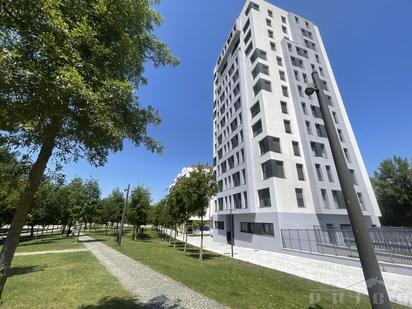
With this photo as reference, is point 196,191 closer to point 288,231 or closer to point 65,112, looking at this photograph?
point 288,231

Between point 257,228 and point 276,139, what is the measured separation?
1130 cm

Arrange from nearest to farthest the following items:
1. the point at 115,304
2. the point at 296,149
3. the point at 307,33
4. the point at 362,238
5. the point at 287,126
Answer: the point at 362,238 → the point at 115,304 → the point at 296,149 → the point at 287,126 → the point at 307,33

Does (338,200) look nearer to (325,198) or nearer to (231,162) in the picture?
(325,198)

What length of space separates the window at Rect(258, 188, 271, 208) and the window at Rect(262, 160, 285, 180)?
1.66m

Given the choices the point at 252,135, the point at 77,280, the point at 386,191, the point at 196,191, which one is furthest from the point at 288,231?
the point at 386,191

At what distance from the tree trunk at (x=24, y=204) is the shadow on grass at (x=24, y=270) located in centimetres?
1043

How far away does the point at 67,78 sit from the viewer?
2.79 m

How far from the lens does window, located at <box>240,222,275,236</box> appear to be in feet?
78.2

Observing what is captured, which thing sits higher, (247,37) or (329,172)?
(247,37)

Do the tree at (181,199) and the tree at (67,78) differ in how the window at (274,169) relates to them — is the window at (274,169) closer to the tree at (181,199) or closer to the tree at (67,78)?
the tree at (181,199)

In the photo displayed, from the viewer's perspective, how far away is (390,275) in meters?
11.7

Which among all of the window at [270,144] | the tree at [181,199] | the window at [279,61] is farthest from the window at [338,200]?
the window at [279,61]

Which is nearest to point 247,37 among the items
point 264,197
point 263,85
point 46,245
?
point 263,85

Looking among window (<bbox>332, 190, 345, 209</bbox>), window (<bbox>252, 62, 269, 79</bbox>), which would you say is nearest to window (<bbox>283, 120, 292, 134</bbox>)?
window (<bbox>252, 62, 269, 79</bbox>)
